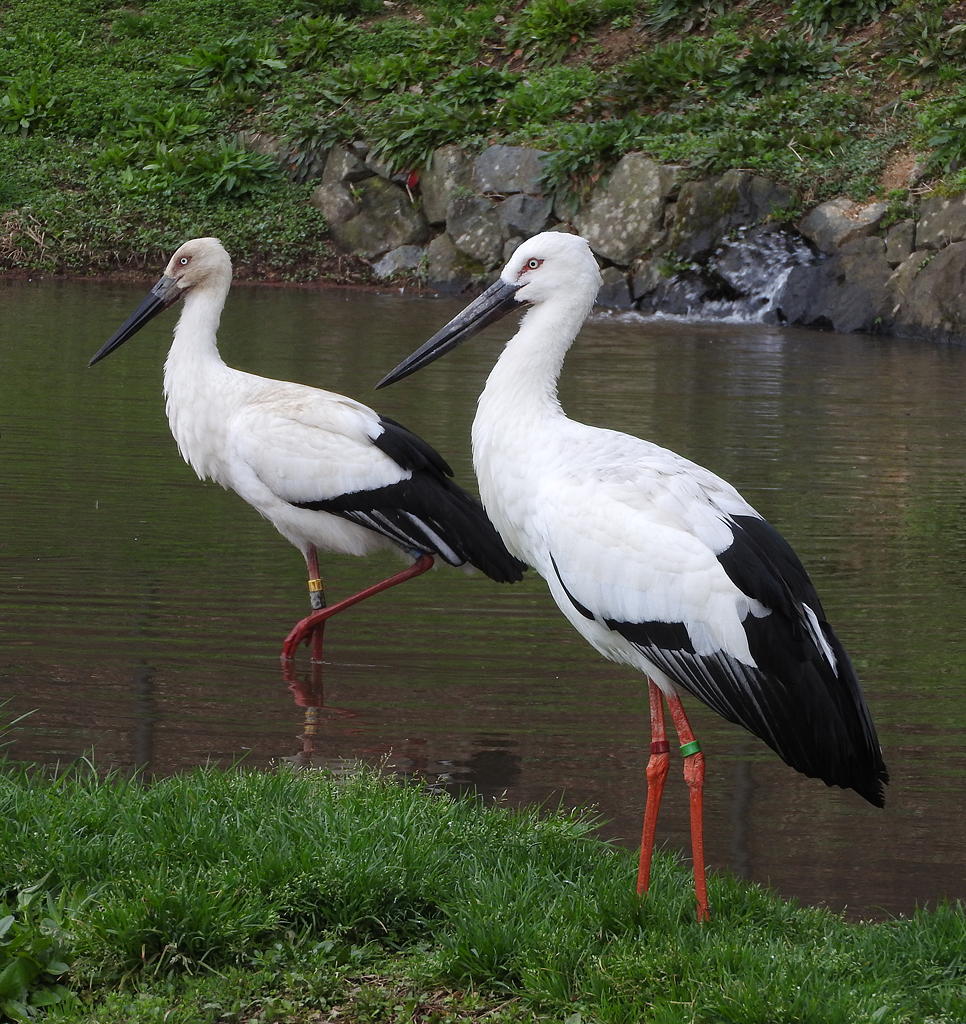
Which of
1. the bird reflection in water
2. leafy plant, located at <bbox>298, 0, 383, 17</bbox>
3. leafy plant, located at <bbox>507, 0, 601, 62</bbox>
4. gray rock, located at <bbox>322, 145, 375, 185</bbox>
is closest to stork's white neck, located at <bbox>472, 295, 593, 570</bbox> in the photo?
the bird reflection in water

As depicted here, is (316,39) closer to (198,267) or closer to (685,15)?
(685,15)

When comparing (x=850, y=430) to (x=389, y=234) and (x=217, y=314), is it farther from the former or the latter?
(x=389, y=234)

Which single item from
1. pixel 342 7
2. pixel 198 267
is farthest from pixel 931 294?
pixel 342 7

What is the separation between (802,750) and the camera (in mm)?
3857

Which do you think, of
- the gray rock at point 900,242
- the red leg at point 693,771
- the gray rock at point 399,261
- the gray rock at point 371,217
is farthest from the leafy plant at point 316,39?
the red leg at point 693,771

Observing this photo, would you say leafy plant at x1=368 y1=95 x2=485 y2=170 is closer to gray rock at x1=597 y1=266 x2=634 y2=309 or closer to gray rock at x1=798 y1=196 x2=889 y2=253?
gray rock at x1=597 y1=266 x2=634 y2=309

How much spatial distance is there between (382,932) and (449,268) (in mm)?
14968

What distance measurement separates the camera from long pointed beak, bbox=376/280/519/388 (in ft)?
16.1

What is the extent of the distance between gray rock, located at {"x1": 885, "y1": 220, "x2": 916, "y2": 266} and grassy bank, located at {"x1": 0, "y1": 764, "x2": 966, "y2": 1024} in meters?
12.6

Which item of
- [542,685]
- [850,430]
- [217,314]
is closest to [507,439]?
[542,685]

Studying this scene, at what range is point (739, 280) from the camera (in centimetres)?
1639

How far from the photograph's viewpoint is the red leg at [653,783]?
12.2 feet

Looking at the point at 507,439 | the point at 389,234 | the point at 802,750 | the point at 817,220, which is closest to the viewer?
the point at 802,750

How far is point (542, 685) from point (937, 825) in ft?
5.31
